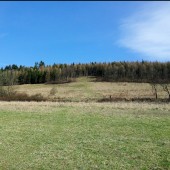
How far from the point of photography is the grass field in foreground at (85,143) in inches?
510

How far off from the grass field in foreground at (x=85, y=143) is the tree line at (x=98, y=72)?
118 meters

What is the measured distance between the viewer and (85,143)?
1598cm

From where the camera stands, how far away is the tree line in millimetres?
149875

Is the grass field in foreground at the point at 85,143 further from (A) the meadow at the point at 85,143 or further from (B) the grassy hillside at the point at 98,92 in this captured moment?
(B) the grassy hillside at the point at 98,92

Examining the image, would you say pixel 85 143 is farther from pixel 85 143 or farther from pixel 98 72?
pixel 98 72

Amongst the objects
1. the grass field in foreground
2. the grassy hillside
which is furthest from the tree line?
the grass field in foreground

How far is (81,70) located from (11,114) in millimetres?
150075

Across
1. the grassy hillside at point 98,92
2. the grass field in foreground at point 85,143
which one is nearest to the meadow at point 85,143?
the grass field in foreground at point 85,143

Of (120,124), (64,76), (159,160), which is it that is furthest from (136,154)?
(64,76)

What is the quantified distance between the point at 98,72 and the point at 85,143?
15858cm

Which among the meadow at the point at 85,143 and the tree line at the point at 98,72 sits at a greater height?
the tree line at the point at 98,72

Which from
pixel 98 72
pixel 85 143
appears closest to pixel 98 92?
pixel 85 143

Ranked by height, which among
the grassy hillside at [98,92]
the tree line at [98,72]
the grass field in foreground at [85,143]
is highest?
the tree line at [98,72]

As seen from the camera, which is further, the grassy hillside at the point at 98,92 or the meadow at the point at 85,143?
the grassy hillside at the point at 98,92
